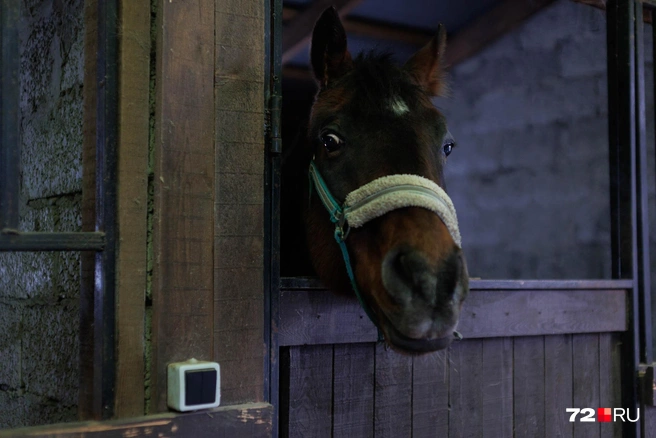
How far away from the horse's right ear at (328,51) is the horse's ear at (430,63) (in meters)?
0.27

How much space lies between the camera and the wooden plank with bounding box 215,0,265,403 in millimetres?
1500

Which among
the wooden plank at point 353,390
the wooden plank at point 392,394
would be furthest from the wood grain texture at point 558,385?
the wooden plank at point 353,390

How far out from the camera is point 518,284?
2211mm

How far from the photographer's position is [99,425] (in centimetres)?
130

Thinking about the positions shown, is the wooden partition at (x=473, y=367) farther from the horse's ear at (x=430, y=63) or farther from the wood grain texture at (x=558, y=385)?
the horse's ear at (x=430, y=63)

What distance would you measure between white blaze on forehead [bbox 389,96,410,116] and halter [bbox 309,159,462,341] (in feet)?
0.76

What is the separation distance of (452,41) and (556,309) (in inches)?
94.6

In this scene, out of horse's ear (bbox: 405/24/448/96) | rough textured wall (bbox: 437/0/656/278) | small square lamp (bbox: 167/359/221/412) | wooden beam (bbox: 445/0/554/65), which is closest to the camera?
small square lamp (bbox: 167/359/221/412)

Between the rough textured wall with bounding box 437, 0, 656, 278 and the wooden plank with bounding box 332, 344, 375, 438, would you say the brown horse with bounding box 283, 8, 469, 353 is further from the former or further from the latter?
the rough textured wall with bounding box 437, 0, 656, 278

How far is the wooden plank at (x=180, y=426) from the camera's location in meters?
1.25

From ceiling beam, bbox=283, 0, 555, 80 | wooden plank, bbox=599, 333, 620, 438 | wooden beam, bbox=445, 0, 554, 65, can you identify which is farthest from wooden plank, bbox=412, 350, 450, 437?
wooden beam, bbox=445, 0, 554, 65

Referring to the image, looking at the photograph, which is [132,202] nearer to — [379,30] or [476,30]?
[379,30]

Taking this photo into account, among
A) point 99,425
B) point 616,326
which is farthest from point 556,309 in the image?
point 99,425

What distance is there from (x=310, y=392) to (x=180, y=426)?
474 mm
